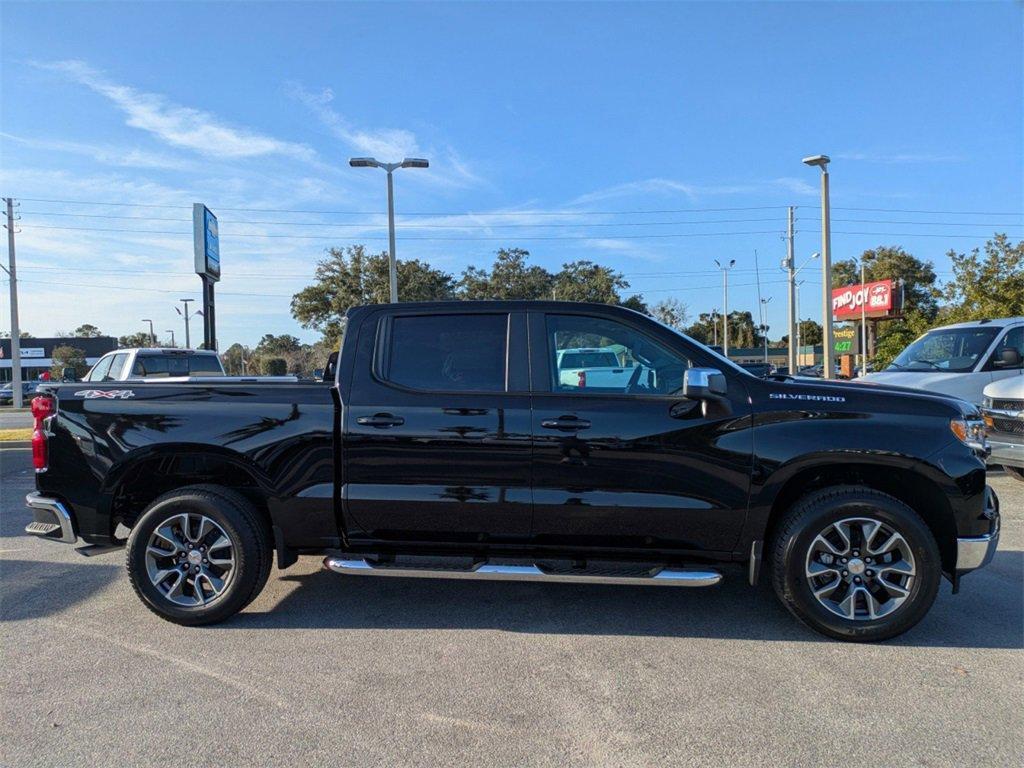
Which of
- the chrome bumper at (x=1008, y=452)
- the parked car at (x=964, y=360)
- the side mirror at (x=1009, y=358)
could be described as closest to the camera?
the chrome bumper at (x=1008, y=452)

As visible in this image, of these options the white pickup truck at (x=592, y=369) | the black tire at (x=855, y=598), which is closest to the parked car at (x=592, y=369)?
the white pickup truck at (x=592, y=369)

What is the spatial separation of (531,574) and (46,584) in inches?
146

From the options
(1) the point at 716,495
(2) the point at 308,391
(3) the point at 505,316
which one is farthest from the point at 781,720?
(2) the point at 308,391

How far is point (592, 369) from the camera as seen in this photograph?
4.15 meters

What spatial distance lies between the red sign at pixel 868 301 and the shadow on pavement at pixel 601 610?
101ft

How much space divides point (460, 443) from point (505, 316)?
0.84m

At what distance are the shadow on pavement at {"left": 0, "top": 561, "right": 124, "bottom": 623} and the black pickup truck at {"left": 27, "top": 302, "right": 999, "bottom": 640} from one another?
2.16 ft

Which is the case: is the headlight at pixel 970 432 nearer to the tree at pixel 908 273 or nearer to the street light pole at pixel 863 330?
the street light pole at pixel 863 330

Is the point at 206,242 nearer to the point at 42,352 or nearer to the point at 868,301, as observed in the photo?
the point at 868,301

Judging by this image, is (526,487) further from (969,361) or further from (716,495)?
(969,361)

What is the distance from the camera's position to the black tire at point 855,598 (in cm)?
372

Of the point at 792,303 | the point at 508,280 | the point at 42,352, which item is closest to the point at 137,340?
the point at 42,352

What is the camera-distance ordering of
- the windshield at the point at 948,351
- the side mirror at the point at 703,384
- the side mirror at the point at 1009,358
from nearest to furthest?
the side mirror at the point at 703,384 → the side mirror at the point at 1009,358 → the windshield at the point at 948,351

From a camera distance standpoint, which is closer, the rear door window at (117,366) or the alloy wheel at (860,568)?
the alloy wheel at (860,568)
